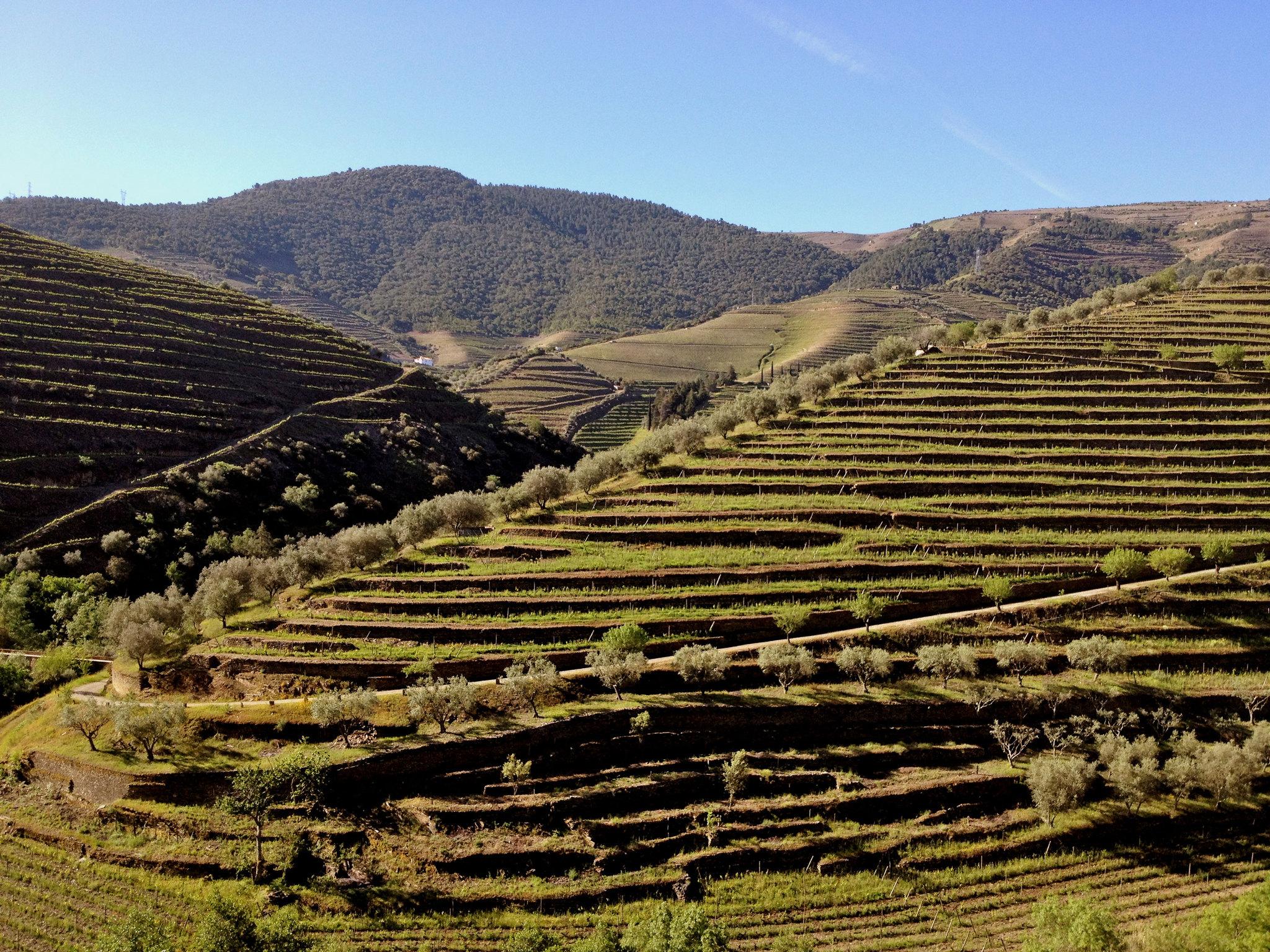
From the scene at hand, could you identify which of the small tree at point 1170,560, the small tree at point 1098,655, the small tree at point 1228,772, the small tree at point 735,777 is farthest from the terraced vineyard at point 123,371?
the small tree at point 1170,560

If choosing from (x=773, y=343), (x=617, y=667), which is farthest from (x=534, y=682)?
(x=773, y=343)

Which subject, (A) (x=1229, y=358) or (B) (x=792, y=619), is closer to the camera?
(B) (x=792, y=619)

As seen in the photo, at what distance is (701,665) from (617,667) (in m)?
4.35

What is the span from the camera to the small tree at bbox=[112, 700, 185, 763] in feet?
113

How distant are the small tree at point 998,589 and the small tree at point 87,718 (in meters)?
46.2

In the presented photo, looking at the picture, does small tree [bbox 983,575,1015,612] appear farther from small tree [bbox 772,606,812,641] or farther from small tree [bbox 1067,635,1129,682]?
small tree [bbox 772,606,812,641]

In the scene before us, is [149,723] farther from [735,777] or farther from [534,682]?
[735,777]

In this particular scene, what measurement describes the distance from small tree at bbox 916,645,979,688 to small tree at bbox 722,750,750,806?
11.7m

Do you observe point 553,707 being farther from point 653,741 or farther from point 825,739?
point 825,739

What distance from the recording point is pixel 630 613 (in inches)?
1740

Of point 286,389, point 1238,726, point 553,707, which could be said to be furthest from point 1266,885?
point 286,389

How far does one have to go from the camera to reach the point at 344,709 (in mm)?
35250

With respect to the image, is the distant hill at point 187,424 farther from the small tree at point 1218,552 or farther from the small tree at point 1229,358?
the small tree at point 1229,358

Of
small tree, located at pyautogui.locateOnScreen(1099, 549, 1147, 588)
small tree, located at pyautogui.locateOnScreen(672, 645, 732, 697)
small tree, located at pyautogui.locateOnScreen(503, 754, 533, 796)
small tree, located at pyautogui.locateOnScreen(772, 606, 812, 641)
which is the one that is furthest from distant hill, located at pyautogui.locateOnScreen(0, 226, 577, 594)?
small tree, located at pyautogui.locateOnScreen(1099, 549, 1147, 588)
